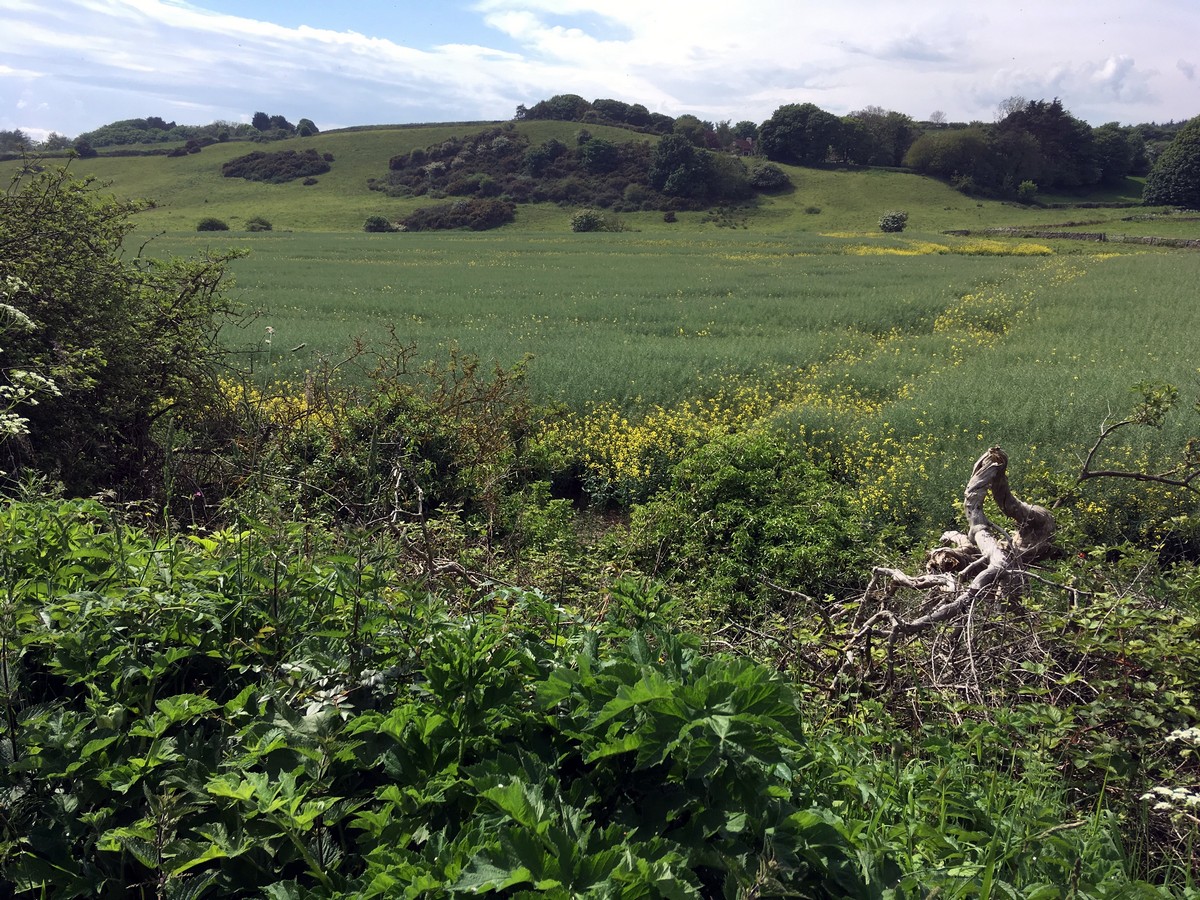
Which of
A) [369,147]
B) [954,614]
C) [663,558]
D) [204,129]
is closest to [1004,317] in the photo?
[663,558]

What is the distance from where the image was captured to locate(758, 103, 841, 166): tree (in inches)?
3155

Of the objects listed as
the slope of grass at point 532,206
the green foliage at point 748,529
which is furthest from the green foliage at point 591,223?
the green foliage at point 748,529

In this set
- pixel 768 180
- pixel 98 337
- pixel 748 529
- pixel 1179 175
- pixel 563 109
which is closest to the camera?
pixel 98 337

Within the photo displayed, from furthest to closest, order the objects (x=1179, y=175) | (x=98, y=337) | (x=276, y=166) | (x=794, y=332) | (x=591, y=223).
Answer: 1. (x=276, y=166)
2. (x=1179, y=175)
3. (x=591, y=223)
4. (x=794, y=332)
5. (x=98, y=337)

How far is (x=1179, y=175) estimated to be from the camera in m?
63.1

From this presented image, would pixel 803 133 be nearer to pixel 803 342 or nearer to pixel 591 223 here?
pixel 591 223

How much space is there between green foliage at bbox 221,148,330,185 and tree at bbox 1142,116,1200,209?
260 ft

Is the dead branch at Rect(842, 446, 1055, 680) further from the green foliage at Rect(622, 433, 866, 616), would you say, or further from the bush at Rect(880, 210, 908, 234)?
the bush at Rect(880, 210, 908, 234)

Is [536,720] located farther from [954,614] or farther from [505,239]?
[505,239]

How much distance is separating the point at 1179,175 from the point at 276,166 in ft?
277

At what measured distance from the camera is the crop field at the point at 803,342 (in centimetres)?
898

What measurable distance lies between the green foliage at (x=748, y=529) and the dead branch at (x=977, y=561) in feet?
5.33

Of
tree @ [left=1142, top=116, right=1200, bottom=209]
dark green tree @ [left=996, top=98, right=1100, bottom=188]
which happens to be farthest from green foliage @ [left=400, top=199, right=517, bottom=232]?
tree @ [left=1142, top=116, right=1200, bottom=209]

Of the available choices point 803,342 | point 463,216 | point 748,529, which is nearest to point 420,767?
point 748,529
